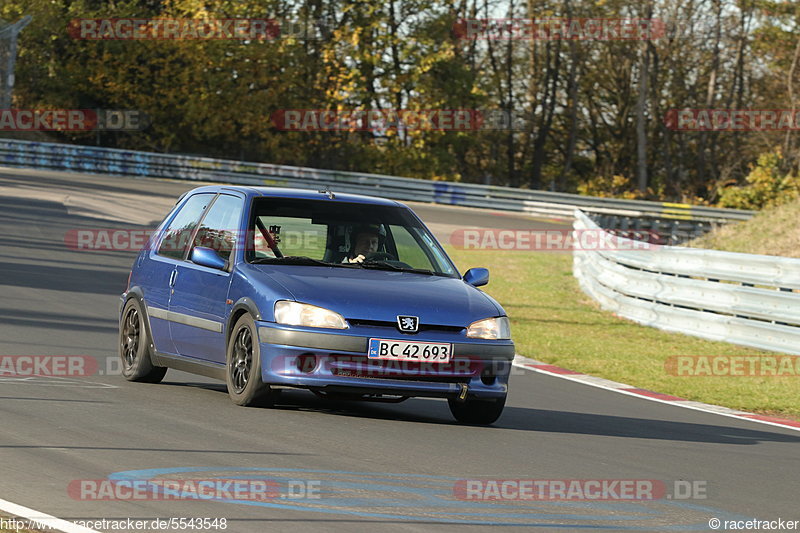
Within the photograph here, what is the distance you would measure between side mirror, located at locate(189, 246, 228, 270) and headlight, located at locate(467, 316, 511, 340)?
1.88m

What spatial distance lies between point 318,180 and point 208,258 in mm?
34967

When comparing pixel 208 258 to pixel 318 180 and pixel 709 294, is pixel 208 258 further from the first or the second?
pixel 318 180

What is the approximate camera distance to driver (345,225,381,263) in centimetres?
952

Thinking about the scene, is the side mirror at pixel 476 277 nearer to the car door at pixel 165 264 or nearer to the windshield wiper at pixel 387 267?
the windshield wiper at pixel 387 267

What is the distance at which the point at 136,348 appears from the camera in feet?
33.8

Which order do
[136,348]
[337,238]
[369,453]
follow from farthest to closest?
[136,348], [337,238], [369,453]

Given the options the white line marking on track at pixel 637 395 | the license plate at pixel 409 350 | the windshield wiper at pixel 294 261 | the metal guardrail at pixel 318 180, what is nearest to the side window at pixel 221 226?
the windshield wiper at pixel 294 261

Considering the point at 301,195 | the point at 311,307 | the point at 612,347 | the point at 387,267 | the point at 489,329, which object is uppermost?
the point at 301,195

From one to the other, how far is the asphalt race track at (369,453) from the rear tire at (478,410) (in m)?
0.18

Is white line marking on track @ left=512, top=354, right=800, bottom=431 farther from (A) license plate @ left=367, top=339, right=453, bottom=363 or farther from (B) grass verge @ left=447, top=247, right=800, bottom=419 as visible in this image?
(A) license plate @ left=367, top=339, right=453, bottom=363

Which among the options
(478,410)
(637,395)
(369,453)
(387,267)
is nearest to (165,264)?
(387,267)

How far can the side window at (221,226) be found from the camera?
950cm

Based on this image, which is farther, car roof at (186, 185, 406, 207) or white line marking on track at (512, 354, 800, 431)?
white line marking on track at (512, 354, 800, 431)

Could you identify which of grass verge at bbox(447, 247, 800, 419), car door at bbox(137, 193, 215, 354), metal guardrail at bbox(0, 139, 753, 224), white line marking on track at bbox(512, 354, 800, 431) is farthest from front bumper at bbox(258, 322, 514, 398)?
metal guardrail at bbox(0, 139, 753, 224)
